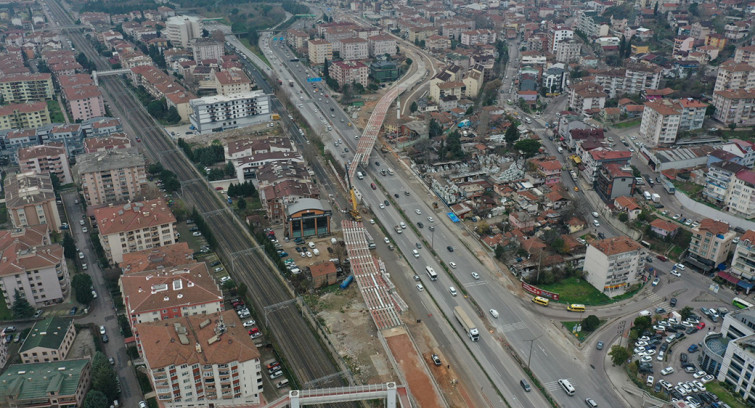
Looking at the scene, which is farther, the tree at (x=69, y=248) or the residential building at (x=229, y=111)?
the residential building at (x=229, y=111)

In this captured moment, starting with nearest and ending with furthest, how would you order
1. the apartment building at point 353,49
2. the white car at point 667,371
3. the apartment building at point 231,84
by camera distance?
the white car at point 667,371 < the apartment building at point 231,84 < the apartment building at point 353,49

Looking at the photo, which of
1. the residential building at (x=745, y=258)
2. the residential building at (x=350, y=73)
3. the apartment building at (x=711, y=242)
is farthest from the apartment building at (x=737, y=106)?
the residential building at (x=350, y=73)

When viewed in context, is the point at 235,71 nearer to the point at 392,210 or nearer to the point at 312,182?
the point at 312,182

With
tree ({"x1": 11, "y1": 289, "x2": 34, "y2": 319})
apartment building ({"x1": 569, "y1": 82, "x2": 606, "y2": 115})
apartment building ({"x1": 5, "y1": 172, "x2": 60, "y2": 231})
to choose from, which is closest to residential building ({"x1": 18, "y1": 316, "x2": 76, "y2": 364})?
tree ({"x1": 11, "y1": 289, "x2": 34, "y2": 319})

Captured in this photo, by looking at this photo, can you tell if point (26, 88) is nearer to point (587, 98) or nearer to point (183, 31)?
point (183, 31)

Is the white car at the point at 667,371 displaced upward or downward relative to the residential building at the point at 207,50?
downward

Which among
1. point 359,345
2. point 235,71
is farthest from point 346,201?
point 235,71

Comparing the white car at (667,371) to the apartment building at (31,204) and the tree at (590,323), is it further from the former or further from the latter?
the apartment building at (31,204)
